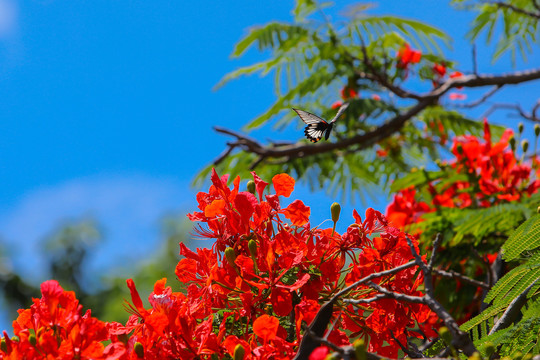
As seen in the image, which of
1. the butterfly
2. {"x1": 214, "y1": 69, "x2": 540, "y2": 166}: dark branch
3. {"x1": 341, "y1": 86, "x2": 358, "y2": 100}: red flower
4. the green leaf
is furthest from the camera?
{"x1": 341, "y1": 86, "x2": 358, "y2": 100}: red flower

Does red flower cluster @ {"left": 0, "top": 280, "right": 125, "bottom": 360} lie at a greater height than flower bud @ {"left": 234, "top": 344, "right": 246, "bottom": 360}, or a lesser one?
greater

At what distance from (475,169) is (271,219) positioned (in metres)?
1.84

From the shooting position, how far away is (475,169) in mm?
2730

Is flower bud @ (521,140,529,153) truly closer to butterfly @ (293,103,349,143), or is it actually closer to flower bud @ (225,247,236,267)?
butterfly @ (293,103,349,143)

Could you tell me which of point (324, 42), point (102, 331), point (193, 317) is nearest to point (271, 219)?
point (193, 317)

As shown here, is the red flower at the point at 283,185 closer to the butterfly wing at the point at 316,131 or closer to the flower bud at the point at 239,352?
the butterfly wing at the point at 316,131

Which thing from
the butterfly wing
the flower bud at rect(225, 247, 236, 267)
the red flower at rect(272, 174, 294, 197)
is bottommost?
the flower bud at rect(225, 247, 236, 267)

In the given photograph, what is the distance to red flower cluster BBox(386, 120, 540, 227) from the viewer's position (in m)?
2.59

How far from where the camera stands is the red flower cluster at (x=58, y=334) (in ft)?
3.27

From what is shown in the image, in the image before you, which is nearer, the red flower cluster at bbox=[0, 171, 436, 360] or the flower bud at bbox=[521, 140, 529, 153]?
the red flower cluster at bbox=[0, 171, 436, 360]

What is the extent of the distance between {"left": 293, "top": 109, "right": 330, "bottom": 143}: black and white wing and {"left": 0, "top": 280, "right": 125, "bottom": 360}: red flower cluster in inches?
26.5

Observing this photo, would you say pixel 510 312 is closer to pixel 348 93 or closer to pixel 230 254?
pixel 230 254

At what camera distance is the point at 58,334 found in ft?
3.49

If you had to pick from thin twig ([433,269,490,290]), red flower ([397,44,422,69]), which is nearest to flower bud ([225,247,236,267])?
thin twig ([433,269,490,290])
